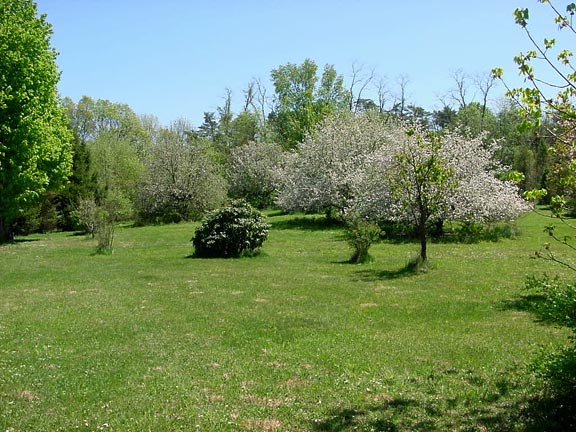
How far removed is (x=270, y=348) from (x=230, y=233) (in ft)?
43.9

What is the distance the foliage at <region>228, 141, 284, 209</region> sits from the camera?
52406mm

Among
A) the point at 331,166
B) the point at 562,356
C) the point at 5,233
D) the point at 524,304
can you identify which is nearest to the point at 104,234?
the point at 5,233

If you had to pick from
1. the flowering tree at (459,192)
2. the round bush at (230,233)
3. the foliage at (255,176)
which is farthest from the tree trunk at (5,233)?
the foliage at (255,176)

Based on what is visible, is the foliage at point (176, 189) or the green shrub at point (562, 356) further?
the foliage at point (176, 189)

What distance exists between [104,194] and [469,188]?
2806 cm

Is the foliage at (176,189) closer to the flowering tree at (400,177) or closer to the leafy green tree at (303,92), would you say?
the flowering tree at (400,177)

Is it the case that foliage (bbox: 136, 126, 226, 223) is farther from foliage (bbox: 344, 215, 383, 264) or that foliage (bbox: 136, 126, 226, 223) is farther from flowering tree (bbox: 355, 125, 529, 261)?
foliage (bbox: 344, 215, 383, 264)

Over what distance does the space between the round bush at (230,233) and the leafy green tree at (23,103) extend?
1142 cm

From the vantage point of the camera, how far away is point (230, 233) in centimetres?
2203

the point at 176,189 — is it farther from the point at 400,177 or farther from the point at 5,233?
the point at 400,177

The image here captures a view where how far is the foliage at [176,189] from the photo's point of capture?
42.0 m

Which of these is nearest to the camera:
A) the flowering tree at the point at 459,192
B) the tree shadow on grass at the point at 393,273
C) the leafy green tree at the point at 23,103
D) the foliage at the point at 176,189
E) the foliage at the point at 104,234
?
the tree shadow on grass at the point at 393,273

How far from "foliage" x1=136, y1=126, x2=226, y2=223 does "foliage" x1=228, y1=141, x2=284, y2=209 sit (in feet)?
32.2

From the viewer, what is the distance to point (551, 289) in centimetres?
607
